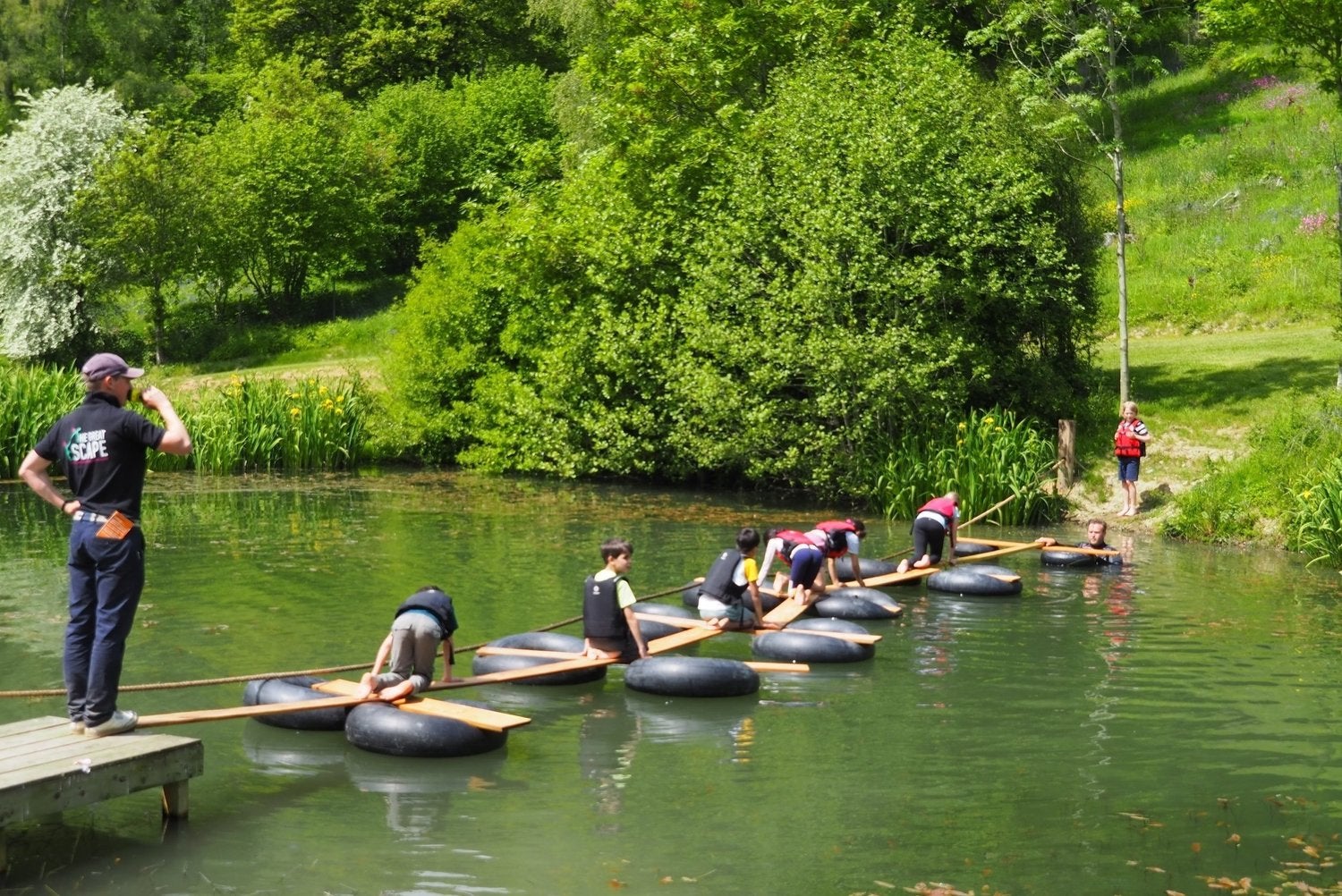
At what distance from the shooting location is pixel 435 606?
11594mm

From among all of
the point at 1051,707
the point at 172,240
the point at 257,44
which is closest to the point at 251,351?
Answer: the point at 172,240

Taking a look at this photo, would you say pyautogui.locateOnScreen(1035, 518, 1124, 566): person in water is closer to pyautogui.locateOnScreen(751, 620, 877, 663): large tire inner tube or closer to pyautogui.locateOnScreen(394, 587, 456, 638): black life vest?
pyautogui.locateOnScreen(751, 620, 877, 663): large tire inner tube

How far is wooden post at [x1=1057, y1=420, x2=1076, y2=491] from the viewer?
80.0 ft

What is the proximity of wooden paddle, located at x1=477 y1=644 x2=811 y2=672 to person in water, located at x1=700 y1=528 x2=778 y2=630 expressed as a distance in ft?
4.46

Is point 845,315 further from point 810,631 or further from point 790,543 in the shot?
point 810,631

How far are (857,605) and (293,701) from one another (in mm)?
7264

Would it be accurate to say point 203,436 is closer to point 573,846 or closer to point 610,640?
point 610,640

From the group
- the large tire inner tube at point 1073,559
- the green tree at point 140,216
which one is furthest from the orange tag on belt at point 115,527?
the green tree at point 140,216

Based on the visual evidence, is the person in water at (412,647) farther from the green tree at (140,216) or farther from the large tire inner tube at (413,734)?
the green tree at (140,216)

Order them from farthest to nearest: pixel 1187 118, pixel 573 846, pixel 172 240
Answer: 1. pixel 1187 118
2. pixel 172 240
3. pixel 573 846

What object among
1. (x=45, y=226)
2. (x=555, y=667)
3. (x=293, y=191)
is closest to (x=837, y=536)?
(x=555, y=667)

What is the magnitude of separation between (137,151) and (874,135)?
1087 inches

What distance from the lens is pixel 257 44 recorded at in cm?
5656

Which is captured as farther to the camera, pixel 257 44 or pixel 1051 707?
pixel 257 44
